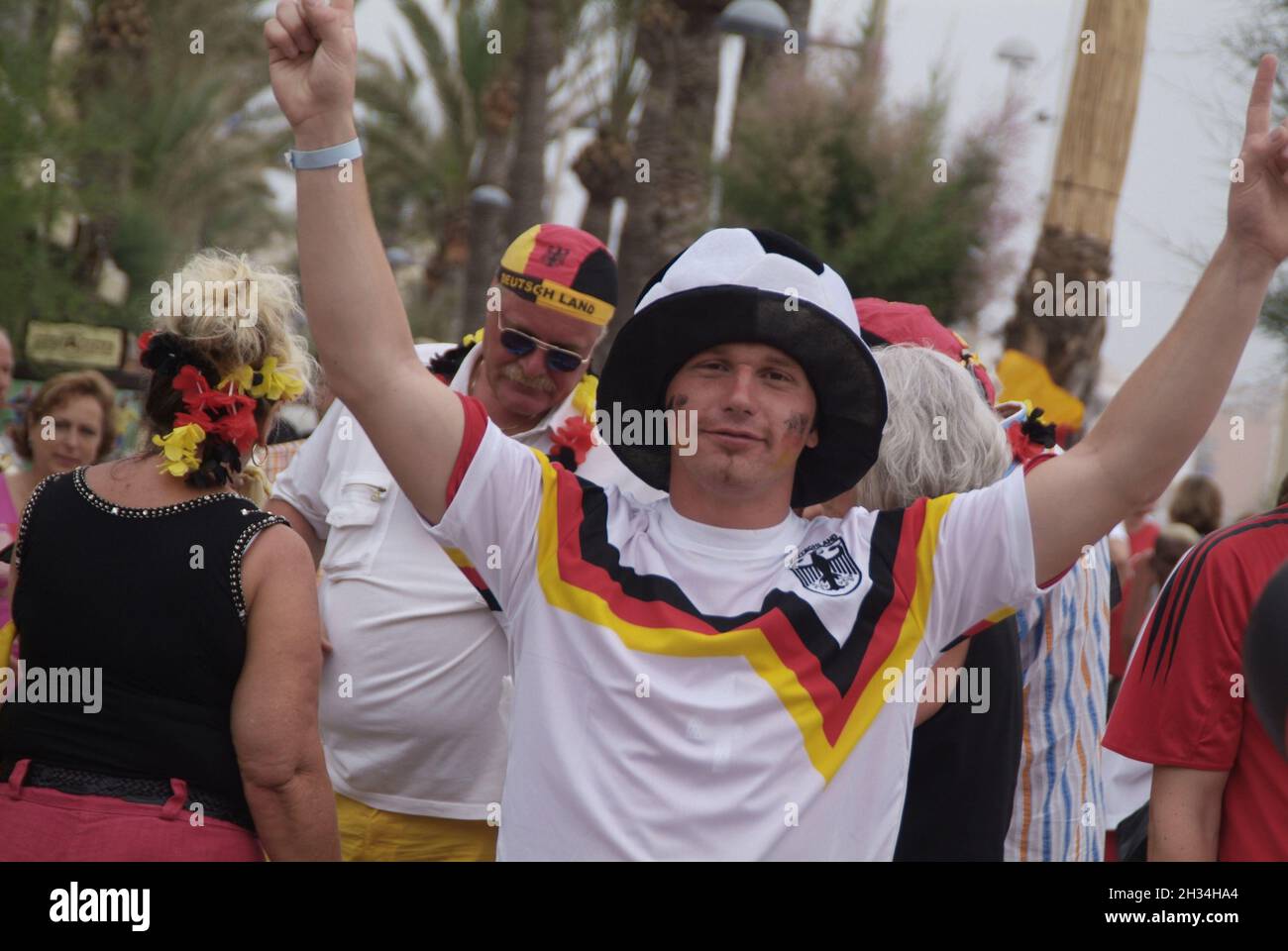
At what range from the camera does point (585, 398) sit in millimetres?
4121

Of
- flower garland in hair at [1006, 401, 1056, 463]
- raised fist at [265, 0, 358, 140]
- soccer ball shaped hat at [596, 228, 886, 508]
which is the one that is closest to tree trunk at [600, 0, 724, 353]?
flower garland in hair at [1006, 401, 1056, 463]

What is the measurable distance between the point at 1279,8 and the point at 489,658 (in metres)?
8.79

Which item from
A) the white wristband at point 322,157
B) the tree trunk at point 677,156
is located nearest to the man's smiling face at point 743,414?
the white wristband at point 322,157

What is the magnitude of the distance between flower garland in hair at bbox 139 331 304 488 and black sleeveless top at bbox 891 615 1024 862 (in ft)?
4.92

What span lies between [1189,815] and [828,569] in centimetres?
96

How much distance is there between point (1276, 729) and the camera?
60.9 inches

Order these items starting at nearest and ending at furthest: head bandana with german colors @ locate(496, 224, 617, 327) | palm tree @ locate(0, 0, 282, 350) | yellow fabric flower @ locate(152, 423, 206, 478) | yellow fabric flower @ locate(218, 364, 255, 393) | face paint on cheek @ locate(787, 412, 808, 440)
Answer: face paint on cheek @ locate(787, 412, 808, 440), yellow fabric flower @ locate(152, 423, 206, 478), yellow fabric flower @ locate(218, 364, 255, 393), head bandana with german colors @ locate(496, 224, 617, 327), palm tree @ locate(0, 0, 282, 350)

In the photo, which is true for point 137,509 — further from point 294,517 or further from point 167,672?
point 294,517

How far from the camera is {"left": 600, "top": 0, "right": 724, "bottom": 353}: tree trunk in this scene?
12711mm

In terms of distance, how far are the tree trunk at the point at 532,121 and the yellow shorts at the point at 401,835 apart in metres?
15.5

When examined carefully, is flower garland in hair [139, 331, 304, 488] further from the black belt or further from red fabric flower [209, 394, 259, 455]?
the black belt

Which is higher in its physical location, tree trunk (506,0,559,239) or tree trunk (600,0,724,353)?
tree trunk (506,0,559,239)
